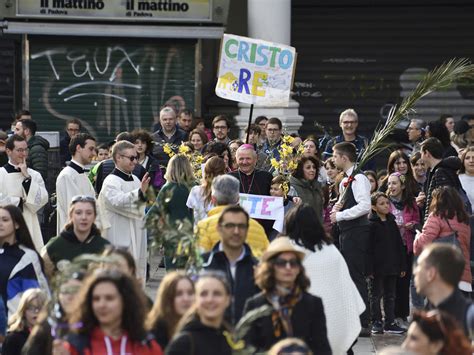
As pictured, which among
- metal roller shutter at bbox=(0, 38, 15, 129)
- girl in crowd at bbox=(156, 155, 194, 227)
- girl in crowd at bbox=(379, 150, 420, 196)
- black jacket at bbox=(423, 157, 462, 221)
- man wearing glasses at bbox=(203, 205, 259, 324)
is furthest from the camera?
metal roller shutter at bbox=(0, 38, 15, 129)

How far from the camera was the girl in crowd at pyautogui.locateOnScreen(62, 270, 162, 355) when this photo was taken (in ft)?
24.6

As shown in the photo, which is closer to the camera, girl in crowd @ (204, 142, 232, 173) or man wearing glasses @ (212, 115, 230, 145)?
girl in crowd @ (204, 142, 232, 173)

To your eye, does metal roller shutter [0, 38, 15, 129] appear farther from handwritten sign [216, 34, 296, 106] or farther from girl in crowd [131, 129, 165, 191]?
handwritten sign [216, 34, 296, 106]

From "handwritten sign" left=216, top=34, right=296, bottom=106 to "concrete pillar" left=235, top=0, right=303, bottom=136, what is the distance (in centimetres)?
504

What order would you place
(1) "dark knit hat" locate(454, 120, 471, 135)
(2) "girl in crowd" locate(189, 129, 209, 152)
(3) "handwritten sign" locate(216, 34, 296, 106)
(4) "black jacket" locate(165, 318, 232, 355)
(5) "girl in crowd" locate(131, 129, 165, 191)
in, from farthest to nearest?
(1) "dark knit hat" locate(454, 120, 471, 135)
(2) "girl in crowd" locate(189, 129, 209, 152)
(5) "girl in crowd" locate(131, 129, 165, 191)
(3) "handwritten sign" locate(216, 34, 296, 106)
(4) "black jacket" locate(165, 318, 232, 355)

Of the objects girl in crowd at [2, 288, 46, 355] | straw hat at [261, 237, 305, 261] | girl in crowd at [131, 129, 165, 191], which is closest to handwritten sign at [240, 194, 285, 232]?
girl in crowd at [131, 129, 165, 191]

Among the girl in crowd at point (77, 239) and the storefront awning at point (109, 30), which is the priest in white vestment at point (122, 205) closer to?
the girl in crowd at point (77, 239)

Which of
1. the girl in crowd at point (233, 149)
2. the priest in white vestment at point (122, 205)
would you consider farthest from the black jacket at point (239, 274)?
the girl in crowd at point (233, 149)

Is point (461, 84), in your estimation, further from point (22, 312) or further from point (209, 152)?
point (22, 312)

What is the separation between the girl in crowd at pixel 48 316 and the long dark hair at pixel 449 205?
5.18 meters

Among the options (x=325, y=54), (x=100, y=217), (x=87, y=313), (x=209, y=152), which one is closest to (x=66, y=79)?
(x=325, y=54)

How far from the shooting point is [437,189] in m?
13.1

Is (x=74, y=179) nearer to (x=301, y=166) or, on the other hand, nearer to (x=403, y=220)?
(x=301, y=166)

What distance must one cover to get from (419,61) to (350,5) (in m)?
1.35
